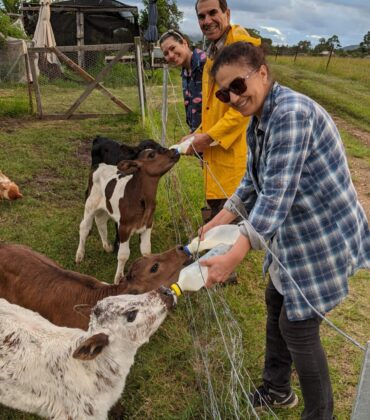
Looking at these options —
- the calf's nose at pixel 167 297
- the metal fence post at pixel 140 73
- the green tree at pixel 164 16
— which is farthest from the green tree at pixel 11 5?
the calf's nose at pixel 167 297

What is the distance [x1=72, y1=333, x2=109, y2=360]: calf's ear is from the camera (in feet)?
8.71

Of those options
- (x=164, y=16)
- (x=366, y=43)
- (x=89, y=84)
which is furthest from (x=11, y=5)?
(x=366, y=43)

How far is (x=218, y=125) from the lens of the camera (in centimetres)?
395

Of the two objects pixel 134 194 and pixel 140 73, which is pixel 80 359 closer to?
pixel 134 194

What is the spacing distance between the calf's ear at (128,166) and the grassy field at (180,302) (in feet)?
3.72

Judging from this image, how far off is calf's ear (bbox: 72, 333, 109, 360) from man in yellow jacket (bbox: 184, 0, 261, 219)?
1.55m

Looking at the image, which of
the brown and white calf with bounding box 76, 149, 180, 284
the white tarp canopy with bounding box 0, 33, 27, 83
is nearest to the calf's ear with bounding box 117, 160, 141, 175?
the brown and white calf with bounding box 76, 149, 180, 284

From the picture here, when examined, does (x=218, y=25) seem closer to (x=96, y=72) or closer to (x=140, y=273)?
(x=140, y=273)

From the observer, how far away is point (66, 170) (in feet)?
27.5

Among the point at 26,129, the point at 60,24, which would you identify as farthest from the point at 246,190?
the point at 60,24

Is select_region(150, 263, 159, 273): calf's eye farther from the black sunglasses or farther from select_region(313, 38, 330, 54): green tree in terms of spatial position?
select_region(313, 38, 330, 54): green tree

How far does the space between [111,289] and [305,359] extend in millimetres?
1734

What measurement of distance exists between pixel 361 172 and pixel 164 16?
81.4ft

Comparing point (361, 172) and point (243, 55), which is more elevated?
point (243, 55)
